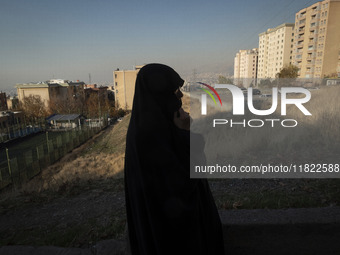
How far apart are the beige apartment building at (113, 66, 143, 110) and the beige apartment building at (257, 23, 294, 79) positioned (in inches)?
1211

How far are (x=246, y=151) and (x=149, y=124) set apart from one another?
6.26m

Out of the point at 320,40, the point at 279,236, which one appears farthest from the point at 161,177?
the point at 320,40

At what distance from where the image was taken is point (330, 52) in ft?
136

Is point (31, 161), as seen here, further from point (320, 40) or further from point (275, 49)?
point (275, 49)

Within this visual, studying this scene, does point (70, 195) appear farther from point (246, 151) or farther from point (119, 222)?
point (246, 151)

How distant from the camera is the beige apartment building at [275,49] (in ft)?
195

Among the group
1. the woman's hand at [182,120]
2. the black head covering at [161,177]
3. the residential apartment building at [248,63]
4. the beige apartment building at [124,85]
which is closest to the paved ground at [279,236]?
the black head covering at [161,177]

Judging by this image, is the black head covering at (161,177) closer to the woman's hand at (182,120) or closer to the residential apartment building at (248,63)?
the woman's hand at (182,120)

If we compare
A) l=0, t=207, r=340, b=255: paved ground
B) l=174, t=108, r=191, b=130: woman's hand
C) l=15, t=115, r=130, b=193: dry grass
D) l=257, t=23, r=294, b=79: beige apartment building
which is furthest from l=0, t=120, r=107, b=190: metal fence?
l=257, t=23, r=294, b=79: beige apartment building

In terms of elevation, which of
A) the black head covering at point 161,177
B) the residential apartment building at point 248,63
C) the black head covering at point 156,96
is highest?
the residential apartment building at point 248,63

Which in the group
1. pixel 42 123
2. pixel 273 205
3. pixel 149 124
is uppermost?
pixel 149 124

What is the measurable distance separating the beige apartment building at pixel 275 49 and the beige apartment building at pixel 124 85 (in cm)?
3076

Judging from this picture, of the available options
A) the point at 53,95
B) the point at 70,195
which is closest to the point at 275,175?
the point at 70,195

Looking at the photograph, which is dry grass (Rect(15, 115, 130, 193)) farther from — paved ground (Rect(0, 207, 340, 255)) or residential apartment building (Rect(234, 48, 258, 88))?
residential apartment building (Rect(234, 48, 258, 88))
